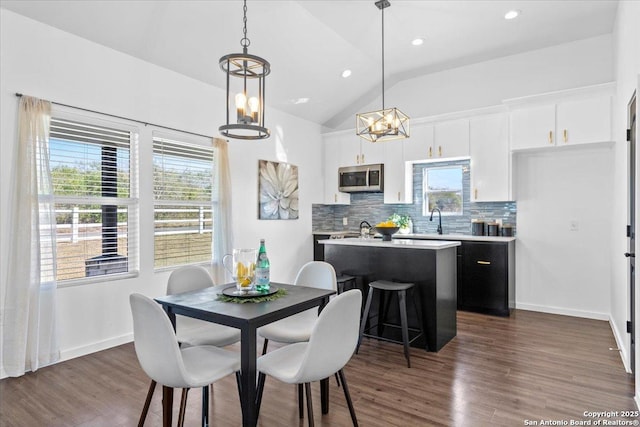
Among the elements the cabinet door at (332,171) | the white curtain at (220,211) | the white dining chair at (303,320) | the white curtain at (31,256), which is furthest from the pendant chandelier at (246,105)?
the cabinet door at (332,171)

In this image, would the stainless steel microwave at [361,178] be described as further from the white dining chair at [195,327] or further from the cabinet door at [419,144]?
the white dining chair at [195,327]

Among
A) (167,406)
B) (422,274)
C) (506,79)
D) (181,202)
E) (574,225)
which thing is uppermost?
(506,79)

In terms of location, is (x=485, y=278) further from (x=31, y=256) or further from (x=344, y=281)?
(x=31, y=256)

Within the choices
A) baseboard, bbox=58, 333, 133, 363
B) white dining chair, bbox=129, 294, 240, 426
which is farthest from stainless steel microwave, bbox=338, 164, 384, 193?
white dining chair, bbox=129, 294, 240, 426

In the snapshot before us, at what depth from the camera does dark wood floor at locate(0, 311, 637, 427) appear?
7.62ft

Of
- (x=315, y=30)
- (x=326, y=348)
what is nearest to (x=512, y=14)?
(x=315, y=30)

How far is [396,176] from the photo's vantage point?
19.1 ft

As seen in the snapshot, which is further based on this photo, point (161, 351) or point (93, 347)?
point (93, 347)

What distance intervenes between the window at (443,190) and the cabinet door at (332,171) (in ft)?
4.58

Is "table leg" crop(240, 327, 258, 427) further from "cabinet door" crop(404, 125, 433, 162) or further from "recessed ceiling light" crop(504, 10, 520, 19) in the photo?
"cabinet door" crop(404, 125, 433, 162)

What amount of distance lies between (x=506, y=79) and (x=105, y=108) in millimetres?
4826

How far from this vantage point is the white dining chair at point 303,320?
2527 millimetres

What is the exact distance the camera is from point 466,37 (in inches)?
180

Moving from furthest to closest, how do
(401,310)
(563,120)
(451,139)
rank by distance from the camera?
(451,139) < (563,120) < (401,310)
